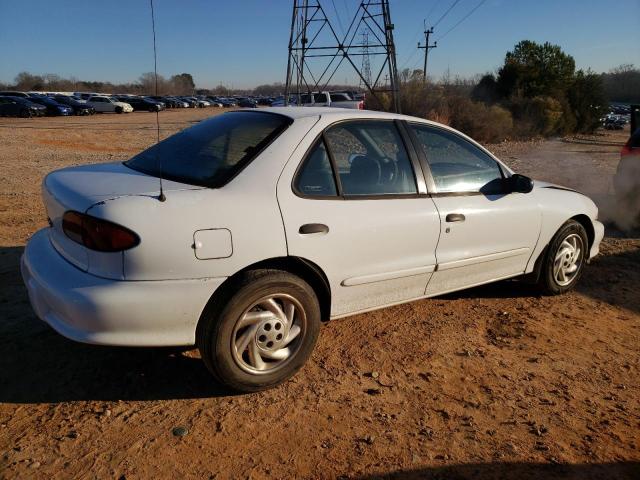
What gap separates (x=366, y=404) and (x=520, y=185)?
7.06 feet

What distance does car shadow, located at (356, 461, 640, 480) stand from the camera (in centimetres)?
241

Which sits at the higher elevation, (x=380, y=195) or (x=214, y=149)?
(x=214, y=149)

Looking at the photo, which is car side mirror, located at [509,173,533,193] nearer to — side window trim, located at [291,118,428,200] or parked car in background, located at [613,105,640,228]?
side window trim, located at [291,118,428,200]

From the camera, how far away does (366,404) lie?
2.97 metres

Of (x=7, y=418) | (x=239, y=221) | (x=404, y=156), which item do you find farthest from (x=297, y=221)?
(x=7, y=418)

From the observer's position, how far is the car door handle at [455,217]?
3.67 m

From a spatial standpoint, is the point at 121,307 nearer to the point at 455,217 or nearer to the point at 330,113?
the point at 330,113

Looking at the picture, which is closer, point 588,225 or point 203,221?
point 203,221

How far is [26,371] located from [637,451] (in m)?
3.40

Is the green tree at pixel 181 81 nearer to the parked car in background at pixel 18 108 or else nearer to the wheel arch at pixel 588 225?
the wheel arch at pixel 588 225

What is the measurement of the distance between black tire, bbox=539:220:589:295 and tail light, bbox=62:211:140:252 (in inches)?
137

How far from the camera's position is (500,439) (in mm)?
2688

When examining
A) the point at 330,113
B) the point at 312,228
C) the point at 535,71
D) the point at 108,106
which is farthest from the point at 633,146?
the point at 108,106

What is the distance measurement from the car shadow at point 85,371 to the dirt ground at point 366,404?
11 mm
